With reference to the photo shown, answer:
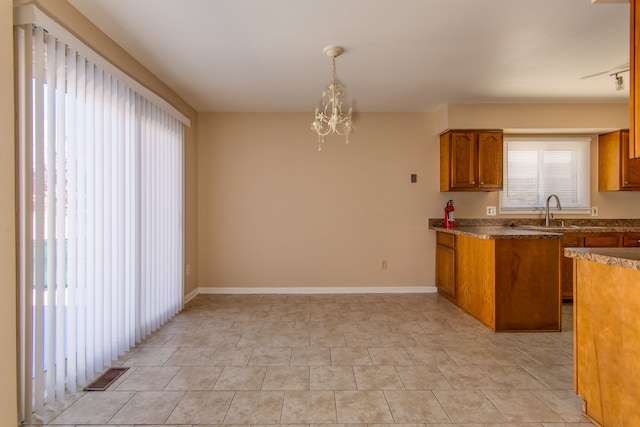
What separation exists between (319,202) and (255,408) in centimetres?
302

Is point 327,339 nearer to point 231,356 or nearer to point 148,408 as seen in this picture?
point 231,356

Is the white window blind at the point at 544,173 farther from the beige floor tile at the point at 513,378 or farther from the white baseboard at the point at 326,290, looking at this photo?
the beige floor tile at the point at 513,378

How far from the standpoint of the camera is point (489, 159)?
4441mm

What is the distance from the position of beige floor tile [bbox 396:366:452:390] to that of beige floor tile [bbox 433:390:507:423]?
0.25 ft

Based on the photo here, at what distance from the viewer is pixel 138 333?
3018 mm

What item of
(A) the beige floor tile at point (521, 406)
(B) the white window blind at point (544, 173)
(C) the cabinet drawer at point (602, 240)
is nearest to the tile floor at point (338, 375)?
(A) the beige floor tile at point (521, 406)

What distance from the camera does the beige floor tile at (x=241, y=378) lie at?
227 centimetres

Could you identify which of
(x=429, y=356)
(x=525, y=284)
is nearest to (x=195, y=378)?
(x=429, y=356)

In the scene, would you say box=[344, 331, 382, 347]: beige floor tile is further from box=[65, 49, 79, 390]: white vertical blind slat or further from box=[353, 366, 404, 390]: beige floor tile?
box=[65, 49, 79, 390]: white vertical blind slat

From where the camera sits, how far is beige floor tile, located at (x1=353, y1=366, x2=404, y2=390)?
7.44 feet

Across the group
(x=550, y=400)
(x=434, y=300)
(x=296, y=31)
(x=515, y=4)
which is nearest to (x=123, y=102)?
(x=296, y=31)

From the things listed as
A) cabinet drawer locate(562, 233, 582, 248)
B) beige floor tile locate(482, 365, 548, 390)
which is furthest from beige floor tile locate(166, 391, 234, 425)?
cabinet drawer locate(562, 233, 582, 248)

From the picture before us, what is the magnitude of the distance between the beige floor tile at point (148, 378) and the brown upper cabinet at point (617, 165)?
5488 millimetres

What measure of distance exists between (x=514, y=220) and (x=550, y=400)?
308 cm
